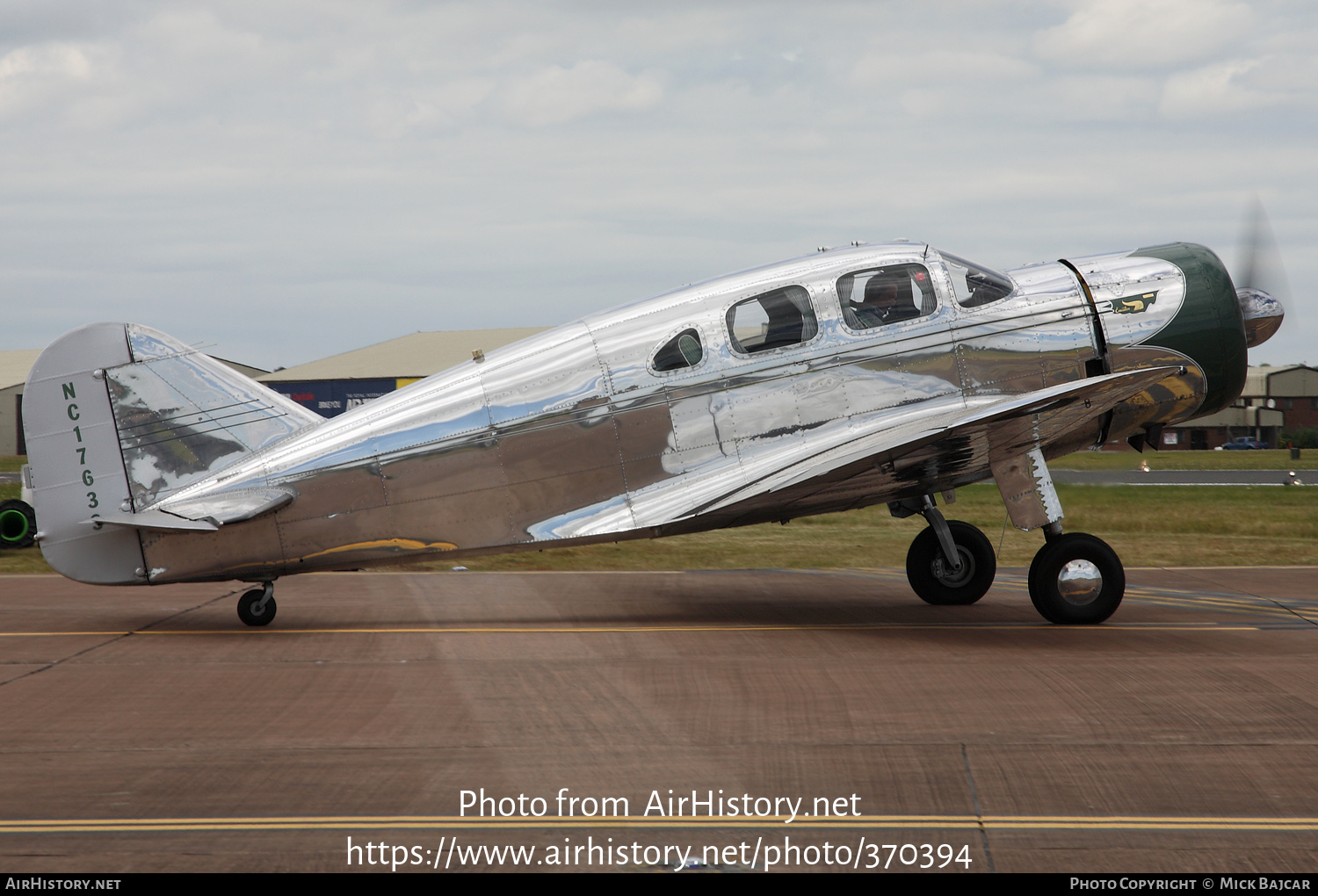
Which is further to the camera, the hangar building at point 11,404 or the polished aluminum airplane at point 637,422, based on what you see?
the hangar building at point 11,404

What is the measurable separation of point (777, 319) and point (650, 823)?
5897 mm

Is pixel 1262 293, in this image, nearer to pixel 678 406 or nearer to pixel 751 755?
pixel 678 406

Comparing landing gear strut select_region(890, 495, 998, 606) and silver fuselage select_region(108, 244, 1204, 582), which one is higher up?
silver fuselage select_region(108, 244, 1204, 582)

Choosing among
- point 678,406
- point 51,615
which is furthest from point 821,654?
point 51,615

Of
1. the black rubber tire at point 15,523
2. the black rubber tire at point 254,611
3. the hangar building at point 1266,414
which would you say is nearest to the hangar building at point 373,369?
the black rubber tire at point 15,523

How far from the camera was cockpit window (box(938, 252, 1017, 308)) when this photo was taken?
10.3 m

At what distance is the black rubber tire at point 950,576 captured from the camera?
11.9m

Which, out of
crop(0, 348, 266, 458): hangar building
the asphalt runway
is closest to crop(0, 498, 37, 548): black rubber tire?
the asphalt runway

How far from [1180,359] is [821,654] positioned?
4.63 m

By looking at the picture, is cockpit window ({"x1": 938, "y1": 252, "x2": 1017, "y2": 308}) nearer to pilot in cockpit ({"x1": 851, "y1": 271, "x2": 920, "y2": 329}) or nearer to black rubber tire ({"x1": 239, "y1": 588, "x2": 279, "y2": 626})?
pilot in cockpit ({"x1": 851, "y1": 271, "x2": 920, "y2": 329})

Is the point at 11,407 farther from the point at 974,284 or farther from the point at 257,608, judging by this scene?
the point at 974,284

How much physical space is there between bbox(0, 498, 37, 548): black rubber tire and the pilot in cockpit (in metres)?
15.0

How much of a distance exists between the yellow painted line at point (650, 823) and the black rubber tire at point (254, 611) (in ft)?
18.1

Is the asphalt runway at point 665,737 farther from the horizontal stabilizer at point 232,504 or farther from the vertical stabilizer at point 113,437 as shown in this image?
the horizontal stabilizer at point 232,504
